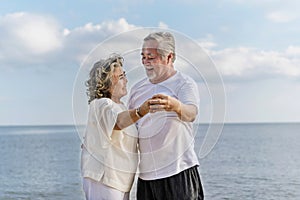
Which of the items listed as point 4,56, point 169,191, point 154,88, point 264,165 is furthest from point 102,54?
point 4,56

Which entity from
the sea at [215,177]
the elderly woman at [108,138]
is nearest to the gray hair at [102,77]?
the elderly woman at [108,138]

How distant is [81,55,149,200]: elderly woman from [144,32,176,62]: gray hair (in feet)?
0.53

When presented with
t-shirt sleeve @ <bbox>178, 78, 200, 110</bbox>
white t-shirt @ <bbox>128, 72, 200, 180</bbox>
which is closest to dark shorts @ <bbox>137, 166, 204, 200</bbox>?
white t-shirt @ <bbox>128, 72, 200, 180</bbox>

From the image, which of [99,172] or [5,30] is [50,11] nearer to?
[5,30]

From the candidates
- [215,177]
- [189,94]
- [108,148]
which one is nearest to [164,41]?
[189,94]

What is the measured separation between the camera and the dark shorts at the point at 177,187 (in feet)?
6.43

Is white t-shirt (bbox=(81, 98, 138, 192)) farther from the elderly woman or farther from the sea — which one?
the sea

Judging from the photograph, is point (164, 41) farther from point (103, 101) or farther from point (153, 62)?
point (103, 101)

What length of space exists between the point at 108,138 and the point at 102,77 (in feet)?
0.75

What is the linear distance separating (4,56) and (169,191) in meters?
40.7

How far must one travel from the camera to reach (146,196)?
2027 millimetres

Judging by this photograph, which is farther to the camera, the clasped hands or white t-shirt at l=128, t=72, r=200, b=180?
white t-shirt at l=128, t=72, r=200, b=180

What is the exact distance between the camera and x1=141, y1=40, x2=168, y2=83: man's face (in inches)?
73.2

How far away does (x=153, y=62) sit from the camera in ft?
6.15
